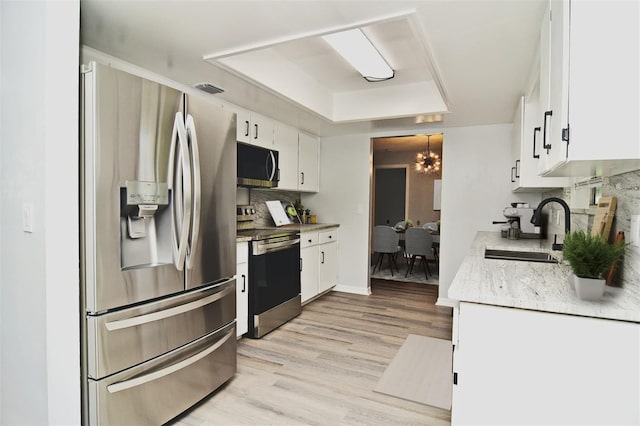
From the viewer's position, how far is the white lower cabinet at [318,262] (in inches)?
160

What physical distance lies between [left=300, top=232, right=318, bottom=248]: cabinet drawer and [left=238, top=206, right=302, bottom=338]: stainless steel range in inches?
8.2

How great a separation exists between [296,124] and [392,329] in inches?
93.5

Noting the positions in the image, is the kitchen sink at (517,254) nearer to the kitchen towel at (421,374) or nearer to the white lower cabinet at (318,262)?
the kitchen towel at (421,374)

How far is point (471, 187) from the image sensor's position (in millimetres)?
4266

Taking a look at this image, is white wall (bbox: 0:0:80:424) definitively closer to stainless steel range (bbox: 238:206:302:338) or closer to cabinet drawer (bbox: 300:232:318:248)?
stainless steel range (bbox: 238:206:302:338)

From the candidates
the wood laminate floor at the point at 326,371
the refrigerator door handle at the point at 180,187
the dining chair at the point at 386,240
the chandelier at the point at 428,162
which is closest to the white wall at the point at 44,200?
the refrigerator door handle at the point at 180,187

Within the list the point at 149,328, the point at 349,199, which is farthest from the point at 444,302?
the point at 149,328

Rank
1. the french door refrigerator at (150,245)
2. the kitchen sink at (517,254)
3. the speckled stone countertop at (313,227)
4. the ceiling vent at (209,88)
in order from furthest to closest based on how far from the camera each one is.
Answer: the speckled stone countertop at (313,227) < the ceiling vent at (209,88) < the kitchen sink at (517,254) < the french door refrigerator at (150,245)

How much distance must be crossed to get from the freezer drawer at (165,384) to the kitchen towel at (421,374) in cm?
101

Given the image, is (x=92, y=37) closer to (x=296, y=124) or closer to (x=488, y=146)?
(x=296, y=124)

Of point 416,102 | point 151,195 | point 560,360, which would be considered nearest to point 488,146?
point 416,102

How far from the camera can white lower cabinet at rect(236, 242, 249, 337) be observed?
3.03m

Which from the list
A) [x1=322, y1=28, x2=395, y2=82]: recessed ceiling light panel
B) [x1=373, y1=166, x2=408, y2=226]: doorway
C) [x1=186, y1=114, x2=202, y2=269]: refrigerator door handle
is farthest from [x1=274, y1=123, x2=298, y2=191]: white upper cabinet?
[x1=373, y1=166, x2=408, y2=226]: doorway

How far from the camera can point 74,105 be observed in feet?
5.27
